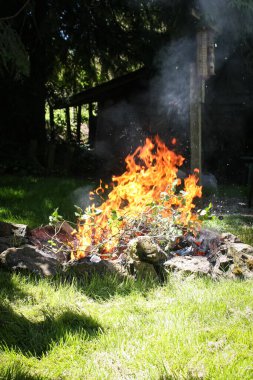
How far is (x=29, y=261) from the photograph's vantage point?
4363mm

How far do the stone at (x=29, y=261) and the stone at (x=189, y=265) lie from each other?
112 cm

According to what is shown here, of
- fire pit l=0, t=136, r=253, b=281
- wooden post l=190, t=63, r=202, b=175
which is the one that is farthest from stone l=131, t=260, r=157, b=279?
wooden post l=190, t=63, r=202, b=175

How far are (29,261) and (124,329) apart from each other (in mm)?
1468

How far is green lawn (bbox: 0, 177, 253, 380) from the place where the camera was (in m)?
2.77

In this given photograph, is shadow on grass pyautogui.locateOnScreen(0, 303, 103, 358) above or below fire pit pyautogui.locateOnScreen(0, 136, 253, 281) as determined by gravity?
below

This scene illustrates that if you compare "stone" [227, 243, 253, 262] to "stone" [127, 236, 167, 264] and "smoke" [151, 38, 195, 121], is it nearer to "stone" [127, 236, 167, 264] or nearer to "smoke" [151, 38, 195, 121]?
"stone" [127, 236, 167, 264]

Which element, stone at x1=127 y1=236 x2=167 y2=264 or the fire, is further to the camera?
the fire

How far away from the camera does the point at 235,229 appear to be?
21.9ft

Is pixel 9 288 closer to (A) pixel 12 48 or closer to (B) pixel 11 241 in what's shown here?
(B) pixel 11 241

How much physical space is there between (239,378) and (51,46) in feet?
41.8

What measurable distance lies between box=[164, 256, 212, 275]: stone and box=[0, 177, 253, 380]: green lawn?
137mm

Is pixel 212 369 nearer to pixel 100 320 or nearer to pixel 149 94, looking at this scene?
pixel 100 320

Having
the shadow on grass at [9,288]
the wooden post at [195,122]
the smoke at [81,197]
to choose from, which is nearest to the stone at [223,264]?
the shadow on grass at [9,288]

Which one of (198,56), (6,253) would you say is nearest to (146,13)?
(198,56)
